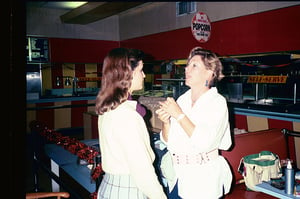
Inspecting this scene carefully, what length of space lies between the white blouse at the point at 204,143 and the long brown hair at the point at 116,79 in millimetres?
520

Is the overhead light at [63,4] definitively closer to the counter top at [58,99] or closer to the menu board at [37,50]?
the menu board at [37,50]

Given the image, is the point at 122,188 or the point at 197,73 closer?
the point at 122,188

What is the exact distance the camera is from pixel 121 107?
1.57 metres

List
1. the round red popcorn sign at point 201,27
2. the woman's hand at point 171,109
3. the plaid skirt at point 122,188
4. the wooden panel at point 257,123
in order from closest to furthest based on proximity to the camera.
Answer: the plaid skirt at point 122,188 < the woman's hand at point 171,109 < the wooden panel at point 257,123 < the round red popcorn sign at point 201,27

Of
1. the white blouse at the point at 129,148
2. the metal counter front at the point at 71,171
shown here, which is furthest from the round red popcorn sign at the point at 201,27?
the white blouse at the point at 129,148

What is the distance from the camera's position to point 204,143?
1.79 m

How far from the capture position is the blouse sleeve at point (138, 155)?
1501mm

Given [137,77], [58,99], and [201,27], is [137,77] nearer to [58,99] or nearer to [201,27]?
[201,27]

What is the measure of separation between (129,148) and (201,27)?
5523 mm

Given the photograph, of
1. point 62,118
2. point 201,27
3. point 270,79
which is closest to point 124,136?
point 270,79

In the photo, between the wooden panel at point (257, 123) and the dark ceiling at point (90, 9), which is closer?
the wooden panel at point (257, 123)

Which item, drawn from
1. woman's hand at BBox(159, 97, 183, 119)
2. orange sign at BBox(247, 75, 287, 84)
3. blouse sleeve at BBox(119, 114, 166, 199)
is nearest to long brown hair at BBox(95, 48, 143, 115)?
blouse sleeve at BBox(119, 114, 166, 199)

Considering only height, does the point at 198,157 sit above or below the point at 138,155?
below

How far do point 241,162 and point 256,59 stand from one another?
3901mm
